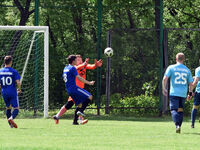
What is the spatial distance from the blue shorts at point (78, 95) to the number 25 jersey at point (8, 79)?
1.61 metres

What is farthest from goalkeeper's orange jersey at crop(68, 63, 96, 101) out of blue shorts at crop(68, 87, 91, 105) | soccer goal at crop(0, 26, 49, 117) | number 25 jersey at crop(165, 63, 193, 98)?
soccer goal at crop(0, 26, 49, 117)

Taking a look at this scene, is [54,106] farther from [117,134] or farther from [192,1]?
[192,1]

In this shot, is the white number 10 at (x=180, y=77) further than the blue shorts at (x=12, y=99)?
No

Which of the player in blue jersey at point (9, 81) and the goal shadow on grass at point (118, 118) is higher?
the player in blue jersey at point (9, 81)

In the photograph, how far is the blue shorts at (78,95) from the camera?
47.0ft

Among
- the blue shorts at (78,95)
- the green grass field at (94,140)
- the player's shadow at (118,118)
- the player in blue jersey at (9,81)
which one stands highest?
the player in blue jersey at (9,81)

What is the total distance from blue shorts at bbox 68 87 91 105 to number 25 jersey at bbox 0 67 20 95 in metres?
1.61

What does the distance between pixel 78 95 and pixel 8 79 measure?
6.50ft

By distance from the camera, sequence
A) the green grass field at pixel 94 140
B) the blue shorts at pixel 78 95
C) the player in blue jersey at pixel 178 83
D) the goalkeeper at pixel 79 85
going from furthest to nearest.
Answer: the goalkeeper at pixel 79 85, the blue shorts at pixel 78 95, the player in blue jersey at pixel 178 83, the green grass field at pixel 94 140

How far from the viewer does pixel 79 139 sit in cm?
1060

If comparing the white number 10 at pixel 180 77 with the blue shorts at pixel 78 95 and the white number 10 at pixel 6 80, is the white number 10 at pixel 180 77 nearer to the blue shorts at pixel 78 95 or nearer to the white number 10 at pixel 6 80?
the blue shorts at pixel 78 95

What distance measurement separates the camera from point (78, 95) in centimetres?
1439

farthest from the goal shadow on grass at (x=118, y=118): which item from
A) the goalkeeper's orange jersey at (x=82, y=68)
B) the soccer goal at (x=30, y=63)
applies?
the goalkeeper's orange jersey at (x=82, y=68)

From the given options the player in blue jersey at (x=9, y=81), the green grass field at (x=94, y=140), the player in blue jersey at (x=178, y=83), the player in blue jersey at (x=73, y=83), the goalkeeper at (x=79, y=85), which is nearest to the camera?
the green grass field at (x=94, y=140)
